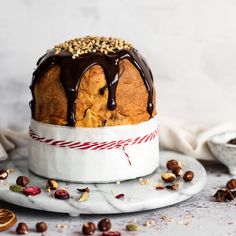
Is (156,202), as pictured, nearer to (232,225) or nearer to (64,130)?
(232,225)

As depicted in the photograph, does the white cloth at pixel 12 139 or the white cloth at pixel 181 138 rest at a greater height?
the white cloth at pixel 181 138

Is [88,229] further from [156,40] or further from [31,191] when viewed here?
[156,40]

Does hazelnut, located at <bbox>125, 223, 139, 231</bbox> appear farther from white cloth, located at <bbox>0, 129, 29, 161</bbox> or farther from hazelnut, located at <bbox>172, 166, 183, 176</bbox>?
white cloth, located at <bbox>0, 129, 29, 161</bbox>

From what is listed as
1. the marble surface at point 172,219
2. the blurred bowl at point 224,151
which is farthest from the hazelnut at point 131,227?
the blurred bowl at point 224,151

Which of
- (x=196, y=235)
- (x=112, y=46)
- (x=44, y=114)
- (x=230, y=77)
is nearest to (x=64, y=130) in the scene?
(x=44, y=114)

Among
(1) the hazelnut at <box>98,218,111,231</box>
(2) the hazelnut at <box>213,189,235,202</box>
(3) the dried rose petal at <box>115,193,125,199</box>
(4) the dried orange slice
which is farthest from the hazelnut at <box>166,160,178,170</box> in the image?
(4) the dried orange slice

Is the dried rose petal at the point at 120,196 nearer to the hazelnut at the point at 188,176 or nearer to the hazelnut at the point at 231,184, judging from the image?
the hazelnut at the point at 188,176
